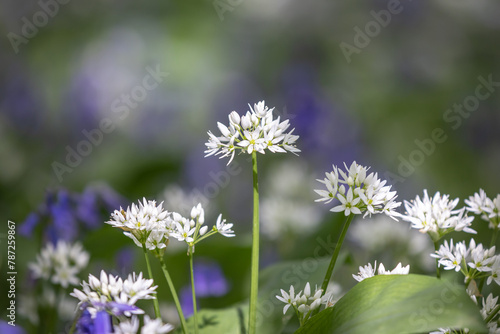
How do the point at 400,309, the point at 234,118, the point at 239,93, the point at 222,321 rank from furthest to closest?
the point at 239,93
the point at 222,321
the point at 234,118
the point at 400,309

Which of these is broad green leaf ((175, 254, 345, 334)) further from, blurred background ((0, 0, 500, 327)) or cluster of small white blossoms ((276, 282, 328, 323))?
blurred background ((0, 0, 500, 327))

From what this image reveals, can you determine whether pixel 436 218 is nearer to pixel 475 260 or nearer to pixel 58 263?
pixel 475 260

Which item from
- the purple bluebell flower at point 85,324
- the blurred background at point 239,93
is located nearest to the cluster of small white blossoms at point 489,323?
the purple bluebell flower at point 85,324

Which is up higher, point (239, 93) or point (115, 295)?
point (239, 93)

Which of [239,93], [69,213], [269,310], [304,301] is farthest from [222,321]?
[239,93]

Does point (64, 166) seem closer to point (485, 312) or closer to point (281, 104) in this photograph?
point (281, 104)

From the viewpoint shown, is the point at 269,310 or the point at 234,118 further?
the point at 269,310
